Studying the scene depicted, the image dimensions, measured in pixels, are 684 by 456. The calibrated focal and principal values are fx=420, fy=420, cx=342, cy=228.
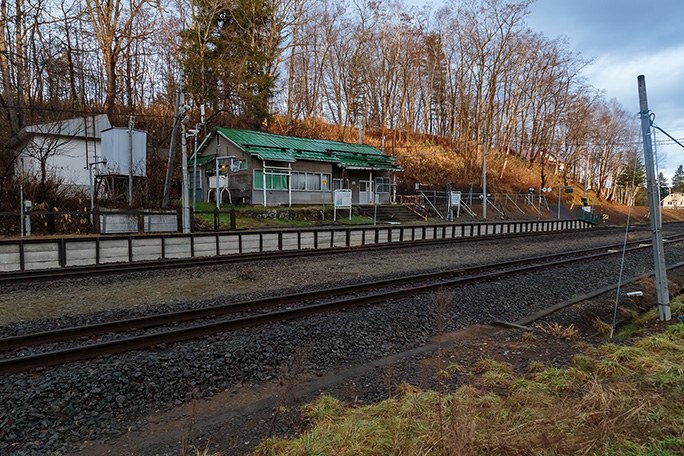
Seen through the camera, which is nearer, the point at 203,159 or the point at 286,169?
the point at 286,169

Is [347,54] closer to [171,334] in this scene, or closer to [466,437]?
[171,334]

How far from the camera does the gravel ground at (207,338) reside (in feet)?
14.3

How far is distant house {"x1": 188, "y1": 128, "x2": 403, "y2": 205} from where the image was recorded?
27.9m

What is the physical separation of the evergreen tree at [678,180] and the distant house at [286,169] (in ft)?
340

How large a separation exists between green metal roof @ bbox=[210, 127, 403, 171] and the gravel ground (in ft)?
51.5

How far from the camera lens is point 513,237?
24.4 metres

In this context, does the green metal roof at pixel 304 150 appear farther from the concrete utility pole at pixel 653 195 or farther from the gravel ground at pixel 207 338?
the concrete utility pole at pixel 653 195

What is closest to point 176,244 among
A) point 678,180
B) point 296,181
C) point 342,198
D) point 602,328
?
point 342,198

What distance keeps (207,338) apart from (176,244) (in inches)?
374

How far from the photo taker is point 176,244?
15.1 meters

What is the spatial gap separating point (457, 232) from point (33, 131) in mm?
24146

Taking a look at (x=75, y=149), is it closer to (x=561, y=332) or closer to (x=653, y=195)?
(x=561, y=332)

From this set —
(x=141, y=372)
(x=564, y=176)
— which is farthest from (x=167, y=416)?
(x=564, y=176)

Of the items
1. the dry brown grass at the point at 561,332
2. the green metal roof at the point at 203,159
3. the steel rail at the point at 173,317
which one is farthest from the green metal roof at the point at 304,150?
the dry brown grass at the point at 561,332
